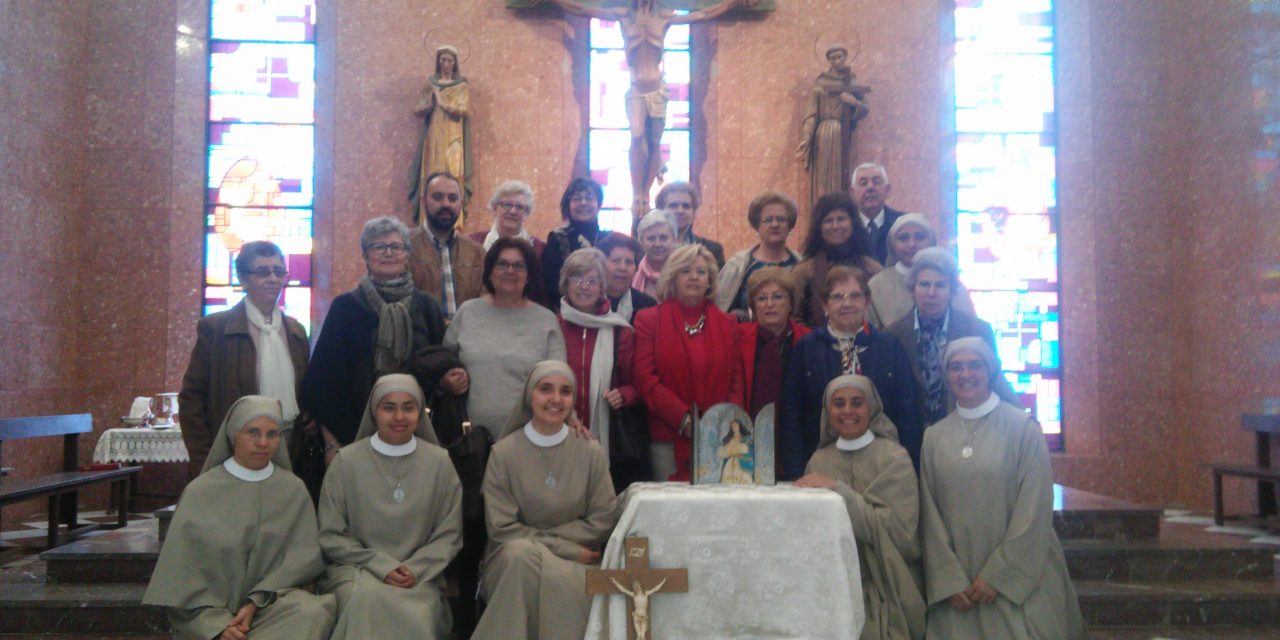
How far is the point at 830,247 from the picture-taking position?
5449 millimetres

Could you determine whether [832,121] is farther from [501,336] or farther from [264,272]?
[264,272]

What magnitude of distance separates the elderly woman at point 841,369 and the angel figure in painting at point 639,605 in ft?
3.76

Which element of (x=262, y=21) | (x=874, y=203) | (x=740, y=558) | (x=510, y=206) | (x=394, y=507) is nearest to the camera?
(x=740, y=558)

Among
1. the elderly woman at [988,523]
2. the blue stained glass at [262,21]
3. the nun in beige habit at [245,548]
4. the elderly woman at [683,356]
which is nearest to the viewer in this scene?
the nun in beige habit at [245,548]

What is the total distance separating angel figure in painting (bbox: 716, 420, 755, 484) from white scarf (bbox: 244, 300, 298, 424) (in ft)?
6.65

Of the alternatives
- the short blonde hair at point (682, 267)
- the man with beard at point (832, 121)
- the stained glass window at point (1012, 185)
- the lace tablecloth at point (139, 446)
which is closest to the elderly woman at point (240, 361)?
the short blonde hair at point (682, 267)

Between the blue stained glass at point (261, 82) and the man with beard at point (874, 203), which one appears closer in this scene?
the man with beard at point (874, 203)

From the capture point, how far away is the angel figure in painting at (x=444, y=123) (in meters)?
9.40

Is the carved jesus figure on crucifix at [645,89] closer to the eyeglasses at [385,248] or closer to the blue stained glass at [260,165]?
the blue stained glass at [260,165]

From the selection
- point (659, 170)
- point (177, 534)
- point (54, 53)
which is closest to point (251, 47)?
point (54, 53)

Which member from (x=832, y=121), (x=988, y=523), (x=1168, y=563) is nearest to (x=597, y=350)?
(x=988, y=523)

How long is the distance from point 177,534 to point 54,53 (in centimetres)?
690

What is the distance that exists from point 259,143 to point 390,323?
243 inches

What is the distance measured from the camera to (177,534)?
409 centimetres
